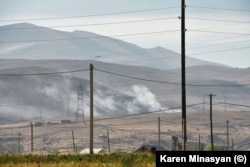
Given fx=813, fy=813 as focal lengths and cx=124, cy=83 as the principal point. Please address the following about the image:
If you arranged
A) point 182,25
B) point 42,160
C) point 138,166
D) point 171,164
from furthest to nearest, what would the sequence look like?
point 182,25
point 42,160
point 138,166
point 171,164

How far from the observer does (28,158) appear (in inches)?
2384

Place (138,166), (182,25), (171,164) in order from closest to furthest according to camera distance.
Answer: (171,164) → (138,166) → (182,25)

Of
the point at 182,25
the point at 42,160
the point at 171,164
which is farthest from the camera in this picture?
the point at 182,25

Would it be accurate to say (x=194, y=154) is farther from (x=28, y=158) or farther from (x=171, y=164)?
(x=28, y=158)

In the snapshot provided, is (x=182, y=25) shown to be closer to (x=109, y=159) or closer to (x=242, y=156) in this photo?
(x=109, y=159)

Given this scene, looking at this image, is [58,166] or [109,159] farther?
[109,159]

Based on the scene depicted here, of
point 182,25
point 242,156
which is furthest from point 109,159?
point 242,156

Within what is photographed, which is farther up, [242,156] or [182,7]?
[182,7]

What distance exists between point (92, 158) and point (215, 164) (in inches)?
1345

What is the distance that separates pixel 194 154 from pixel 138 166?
17.8 meters

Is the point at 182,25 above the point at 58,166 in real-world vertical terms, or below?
above

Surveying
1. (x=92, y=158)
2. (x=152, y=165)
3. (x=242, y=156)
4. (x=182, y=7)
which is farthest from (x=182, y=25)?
(x=242, y=156)

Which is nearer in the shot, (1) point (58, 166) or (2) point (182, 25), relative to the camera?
(1) point (58, 166)

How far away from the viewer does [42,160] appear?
58.5m
